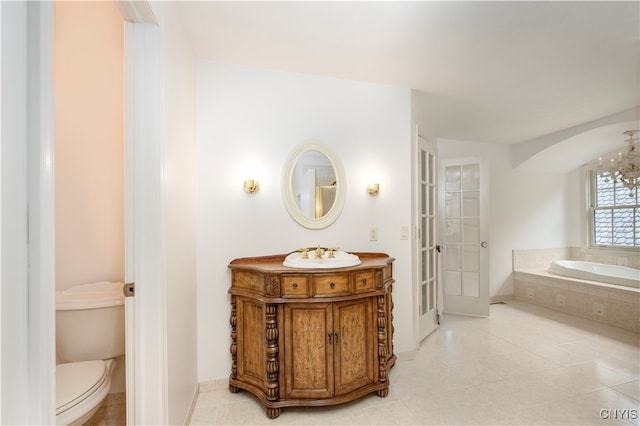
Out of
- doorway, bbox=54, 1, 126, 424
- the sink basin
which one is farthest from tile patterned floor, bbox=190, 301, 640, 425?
doorway, bbox=54, 1, 126, 424

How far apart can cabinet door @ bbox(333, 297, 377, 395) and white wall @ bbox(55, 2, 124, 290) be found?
5.01 ft

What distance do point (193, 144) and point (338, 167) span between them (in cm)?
115

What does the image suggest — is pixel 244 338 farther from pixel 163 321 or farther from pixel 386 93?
pixel 386 93

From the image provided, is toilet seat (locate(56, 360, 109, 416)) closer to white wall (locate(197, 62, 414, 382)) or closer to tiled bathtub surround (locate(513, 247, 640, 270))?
white wall (locate(197, 62, 414, 382))

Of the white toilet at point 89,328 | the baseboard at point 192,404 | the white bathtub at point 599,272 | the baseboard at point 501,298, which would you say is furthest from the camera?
the baseboard at point 501,298

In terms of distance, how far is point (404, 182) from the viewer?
2615 mm

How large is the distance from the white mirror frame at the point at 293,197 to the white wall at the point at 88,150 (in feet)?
A: 3.79

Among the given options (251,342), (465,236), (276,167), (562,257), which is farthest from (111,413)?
(562,257)

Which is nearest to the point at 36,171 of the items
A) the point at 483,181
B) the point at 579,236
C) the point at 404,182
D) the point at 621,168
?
the point at 404,182

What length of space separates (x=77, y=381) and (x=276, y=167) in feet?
5.66

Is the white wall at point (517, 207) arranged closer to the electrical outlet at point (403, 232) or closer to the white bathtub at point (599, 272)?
the white bathtub at point (599, 272)

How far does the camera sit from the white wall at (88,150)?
1.80 meters

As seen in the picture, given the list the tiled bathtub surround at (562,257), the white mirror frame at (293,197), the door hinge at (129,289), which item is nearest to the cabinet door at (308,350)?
the white mirror frame at (293,197)

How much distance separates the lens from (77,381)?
1395mm
